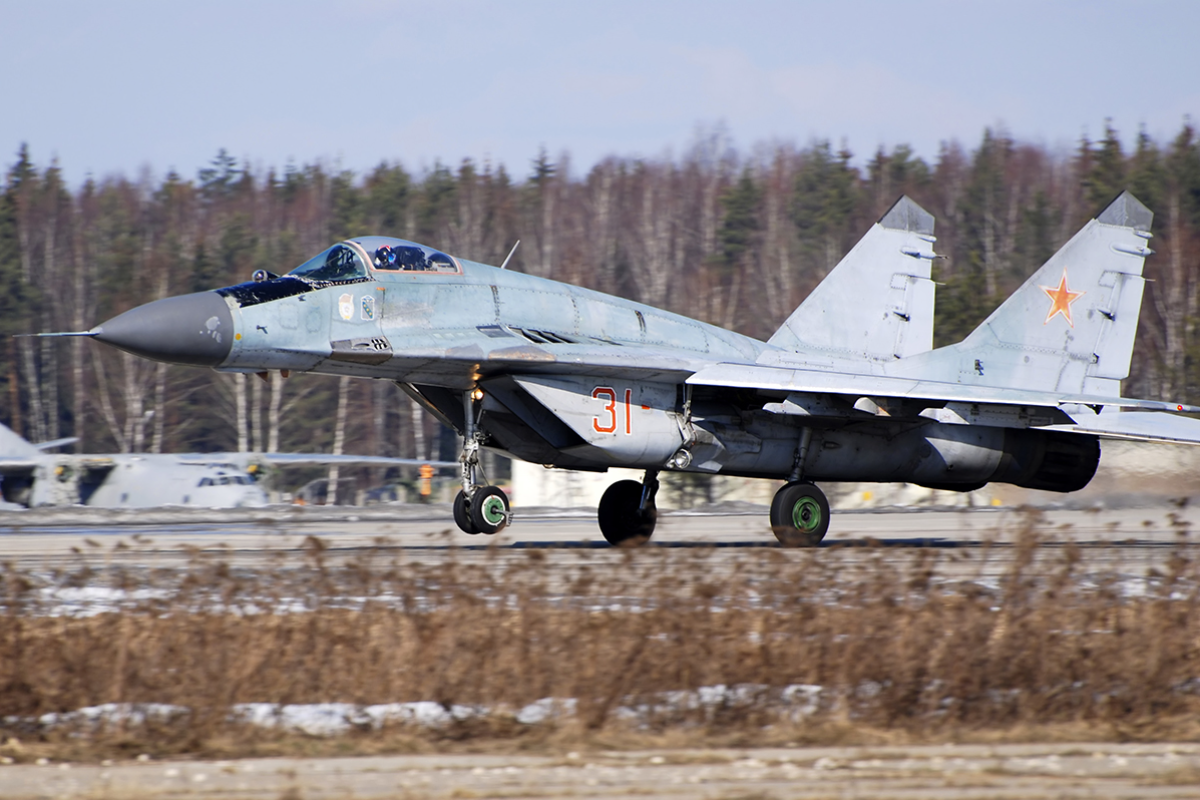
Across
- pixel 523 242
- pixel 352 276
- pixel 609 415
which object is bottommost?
pixel 609 415

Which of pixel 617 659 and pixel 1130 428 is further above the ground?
pixel 1130 428

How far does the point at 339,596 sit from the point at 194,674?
1.02 metres

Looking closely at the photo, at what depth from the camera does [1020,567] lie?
20.7 ft

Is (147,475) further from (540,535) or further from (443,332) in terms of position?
(443,332)

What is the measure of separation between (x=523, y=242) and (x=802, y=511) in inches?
1974

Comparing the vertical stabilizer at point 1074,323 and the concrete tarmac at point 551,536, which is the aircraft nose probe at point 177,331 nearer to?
the concrete tarmac at point 551,536

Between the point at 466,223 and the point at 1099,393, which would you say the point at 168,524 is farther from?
the point at 466,223

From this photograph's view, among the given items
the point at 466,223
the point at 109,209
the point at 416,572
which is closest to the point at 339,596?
the point at 416,572

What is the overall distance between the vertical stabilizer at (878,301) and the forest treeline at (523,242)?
27.6 meters

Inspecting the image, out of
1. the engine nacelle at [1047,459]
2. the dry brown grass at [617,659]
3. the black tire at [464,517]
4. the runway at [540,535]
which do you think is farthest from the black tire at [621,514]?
the dry brown grass at [617,659]

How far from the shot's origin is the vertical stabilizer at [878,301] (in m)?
15.1

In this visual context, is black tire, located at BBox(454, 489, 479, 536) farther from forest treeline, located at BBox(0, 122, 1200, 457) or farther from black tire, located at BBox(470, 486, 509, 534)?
forest treeline, located at BBox(0, 122, 1200, 457)

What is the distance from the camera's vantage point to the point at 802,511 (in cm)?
1290

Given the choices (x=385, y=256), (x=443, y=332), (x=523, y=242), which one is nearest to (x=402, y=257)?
(x=385, y=256)
